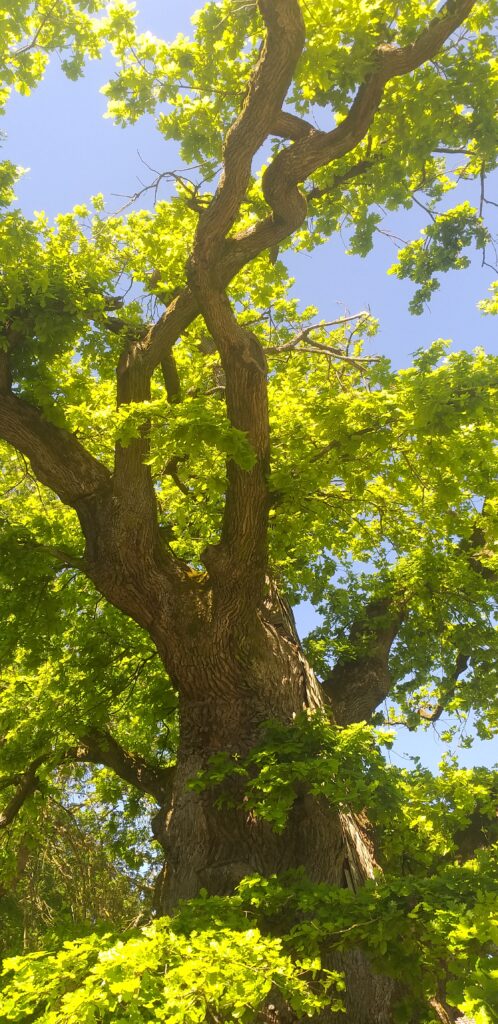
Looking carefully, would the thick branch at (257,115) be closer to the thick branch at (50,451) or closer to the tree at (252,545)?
the tree at (252,545)

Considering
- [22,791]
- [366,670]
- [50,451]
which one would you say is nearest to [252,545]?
[50,451]

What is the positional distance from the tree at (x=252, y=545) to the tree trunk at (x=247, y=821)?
0.9 inches

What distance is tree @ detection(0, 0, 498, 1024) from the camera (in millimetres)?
3588

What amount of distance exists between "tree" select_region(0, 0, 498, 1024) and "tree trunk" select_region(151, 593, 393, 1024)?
0.08ft

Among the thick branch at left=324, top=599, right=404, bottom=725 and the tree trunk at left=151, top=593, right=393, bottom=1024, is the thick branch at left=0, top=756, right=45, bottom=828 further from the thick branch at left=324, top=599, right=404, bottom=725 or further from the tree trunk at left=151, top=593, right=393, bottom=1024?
the thick branch at left=324, top=599, right=404, bottom=725

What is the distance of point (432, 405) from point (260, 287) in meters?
4.72

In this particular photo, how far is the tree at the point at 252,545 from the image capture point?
3588 mm

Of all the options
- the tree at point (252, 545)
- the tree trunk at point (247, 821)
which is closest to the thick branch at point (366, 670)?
the tree at point (252, 545)

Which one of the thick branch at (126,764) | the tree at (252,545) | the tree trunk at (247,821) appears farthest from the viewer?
the thick branch at (126,764)

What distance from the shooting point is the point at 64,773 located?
36.6ft

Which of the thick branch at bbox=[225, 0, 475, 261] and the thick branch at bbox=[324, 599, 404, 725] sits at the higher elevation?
the thick branch at bbox=[225, 0, 475, 261]

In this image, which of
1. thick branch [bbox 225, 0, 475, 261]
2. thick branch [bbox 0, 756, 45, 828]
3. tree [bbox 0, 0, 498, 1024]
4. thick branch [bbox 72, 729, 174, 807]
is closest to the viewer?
tree [bbox 0, 0, 498, 1024]

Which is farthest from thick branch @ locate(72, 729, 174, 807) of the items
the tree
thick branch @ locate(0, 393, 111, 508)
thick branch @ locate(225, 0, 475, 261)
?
thick branch @ locate(225, 0, 475, 261)

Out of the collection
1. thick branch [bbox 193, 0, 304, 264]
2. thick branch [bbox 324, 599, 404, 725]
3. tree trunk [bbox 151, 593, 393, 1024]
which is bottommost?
tree trunk [bbox 151, 593, 393, 1024]
